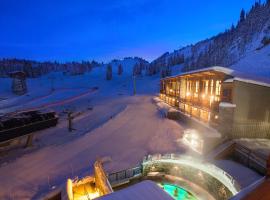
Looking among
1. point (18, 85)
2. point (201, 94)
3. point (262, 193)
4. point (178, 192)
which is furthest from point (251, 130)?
point (18, 85)

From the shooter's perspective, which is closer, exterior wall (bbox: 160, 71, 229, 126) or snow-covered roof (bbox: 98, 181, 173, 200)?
snow-covered roof (bbox: 98, 181, 173, 200)

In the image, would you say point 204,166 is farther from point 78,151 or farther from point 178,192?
point 78,151

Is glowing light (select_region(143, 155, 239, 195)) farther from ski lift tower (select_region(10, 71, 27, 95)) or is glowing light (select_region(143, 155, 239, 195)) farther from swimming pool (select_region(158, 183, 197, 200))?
ski lift tower (select_region(10, 71, 27, 95))

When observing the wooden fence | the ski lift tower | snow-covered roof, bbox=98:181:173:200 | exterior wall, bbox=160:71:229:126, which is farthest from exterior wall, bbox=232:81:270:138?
the ski lift tower

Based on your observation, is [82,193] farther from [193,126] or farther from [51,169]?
[193,126]

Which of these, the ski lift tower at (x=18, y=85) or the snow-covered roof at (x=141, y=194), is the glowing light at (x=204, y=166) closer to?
the snow-covered roof at (x=141, y=194)

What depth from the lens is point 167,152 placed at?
1278cm

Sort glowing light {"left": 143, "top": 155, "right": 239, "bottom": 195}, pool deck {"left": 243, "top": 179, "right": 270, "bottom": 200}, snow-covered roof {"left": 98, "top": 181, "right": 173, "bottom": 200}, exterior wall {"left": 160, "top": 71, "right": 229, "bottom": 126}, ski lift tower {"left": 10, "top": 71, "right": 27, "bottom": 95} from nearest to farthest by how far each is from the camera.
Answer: pool deck {"left": 243, "top": 179, "right": 270, "bottom": 200}, snow-covered roof {"left": 98, "top": 181, "right": 173, "bottom": 200}, glowing light {"left": 143, "top": 155, "right": 239, "bottom": 195}, exterior wall {"left": 160, "top": 71, "right": 229, "bottom": 126}, ski lift tower {"left": 10, "top": 71, "right": 27, "bottom": 95}

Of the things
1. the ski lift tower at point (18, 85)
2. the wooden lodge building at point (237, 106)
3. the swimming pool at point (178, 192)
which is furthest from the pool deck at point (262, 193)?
the ski lift tower at point (18, 85)

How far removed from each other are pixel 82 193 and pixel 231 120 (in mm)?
11197

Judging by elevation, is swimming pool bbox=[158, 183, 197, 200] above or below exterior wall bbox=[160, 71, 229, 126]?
below

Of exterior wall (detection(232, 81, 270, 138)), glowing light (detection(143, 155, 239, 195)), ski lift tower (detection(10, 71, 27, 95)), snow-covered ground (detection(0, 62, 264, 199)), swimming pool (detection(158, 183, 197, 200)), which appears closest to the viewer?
glowing light (detection(143, 155, 239, 195))

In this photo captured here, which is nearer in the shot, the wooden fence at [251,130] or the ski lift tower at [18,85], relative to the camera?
the wooden fence at [251,130]

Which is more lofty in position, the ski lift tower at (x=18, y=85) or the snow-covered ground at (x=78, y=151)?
the ski lift tower at (x=18, y=85)
